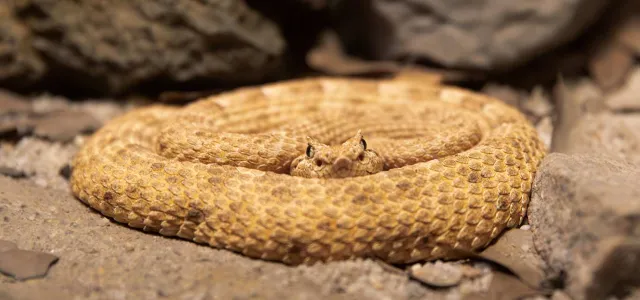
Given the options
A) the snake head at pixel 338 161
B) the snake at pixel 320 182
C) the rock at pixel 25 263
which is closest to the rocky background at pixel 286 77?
the rock at pixel 25 263

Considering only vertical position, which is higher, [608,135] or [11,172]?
[608,135]

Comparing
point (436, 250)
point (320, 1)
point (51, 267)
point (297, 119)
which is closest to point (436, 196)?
point (436, 250)

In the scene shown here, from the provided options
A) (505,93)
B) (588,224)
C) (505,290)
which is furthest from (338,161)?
(505,93)

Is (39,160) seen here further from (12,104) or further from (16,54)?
(16,54)

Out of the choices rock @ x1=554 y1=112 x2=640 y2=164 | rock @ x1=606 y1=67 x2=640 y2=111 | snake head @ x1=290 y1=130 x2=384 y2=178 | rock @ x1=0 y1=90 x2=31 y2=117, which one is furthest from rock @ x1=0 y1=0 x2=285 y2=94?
rock @ x1=606 y1=67 x2=640 y2=111

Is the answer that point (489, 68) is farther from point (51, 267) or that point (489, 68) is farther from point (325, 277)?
point (51, 267)

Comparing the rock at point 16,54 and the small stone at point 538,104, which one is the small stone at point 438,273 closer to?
the small stone at point 538,104
